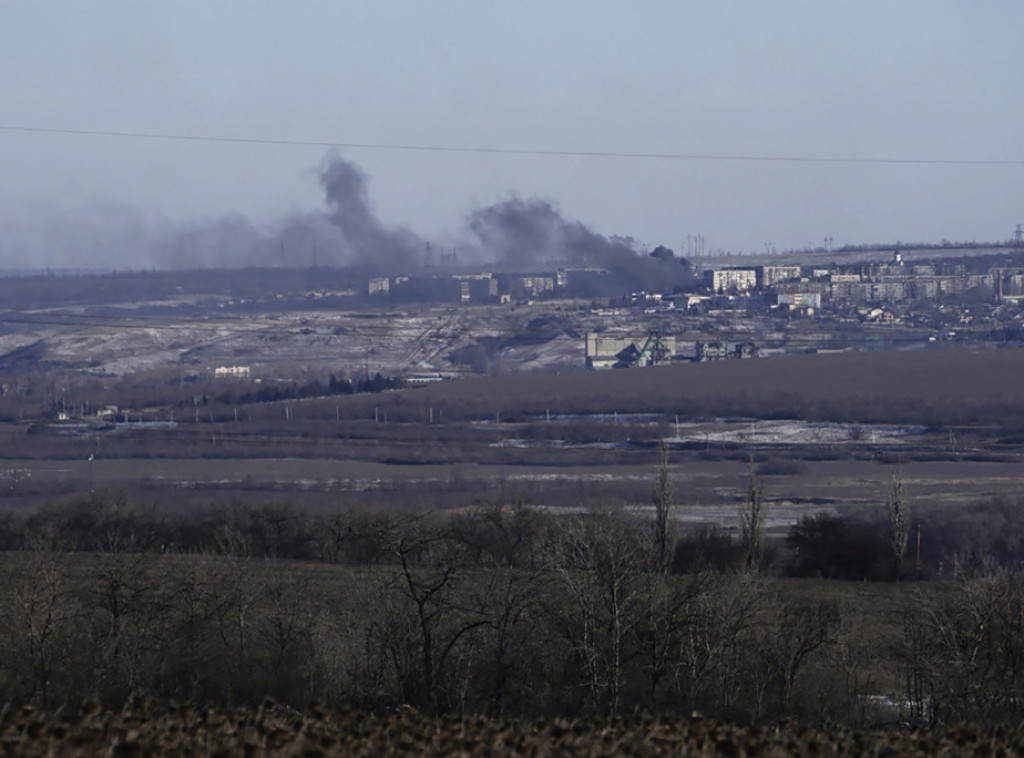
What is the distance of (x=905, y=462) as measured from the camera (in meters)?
39.7

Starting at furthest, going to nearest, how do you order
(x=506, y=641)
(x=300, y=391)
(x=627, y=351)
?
(x=627, y=351), (x=300, y=391), (x=506, y=641)

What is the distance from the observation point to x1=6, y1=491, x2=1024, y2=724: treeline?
13.3 m

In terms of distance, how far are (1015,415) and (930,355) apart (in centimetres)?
1491

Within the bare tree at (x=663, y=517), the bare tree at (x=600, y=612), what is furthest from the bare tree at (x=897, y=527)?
the bare tree at (x=600, y=612)

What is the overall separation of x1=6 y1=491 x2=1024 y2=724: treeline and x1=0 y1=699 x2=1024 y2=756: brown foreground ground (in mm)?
3802

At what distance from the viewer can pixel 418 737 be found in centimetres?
714

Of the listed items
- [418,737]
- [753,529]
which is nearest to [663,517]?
[753,529]

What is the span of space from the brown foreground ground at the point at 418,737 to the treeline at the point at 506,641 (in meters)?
3.80

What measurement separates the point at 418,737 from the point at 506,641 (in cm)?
783

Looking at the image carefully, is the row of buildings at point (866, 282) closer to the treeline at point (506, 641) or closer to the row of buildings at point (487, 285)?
the row of buildings at point (487, 285)

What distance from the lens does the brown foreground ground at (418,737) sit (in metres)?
6.48

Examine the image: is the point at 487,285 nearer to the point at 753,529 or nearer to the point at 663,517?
the point at 663,517

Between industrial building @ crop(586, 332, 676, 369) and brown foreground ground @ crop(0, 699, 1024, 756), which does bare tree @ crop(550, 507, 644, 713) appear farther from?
industrial building @ crop(586, 332, 676, 369)

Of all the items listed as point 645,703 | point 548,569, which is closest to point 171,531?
point 548,569
